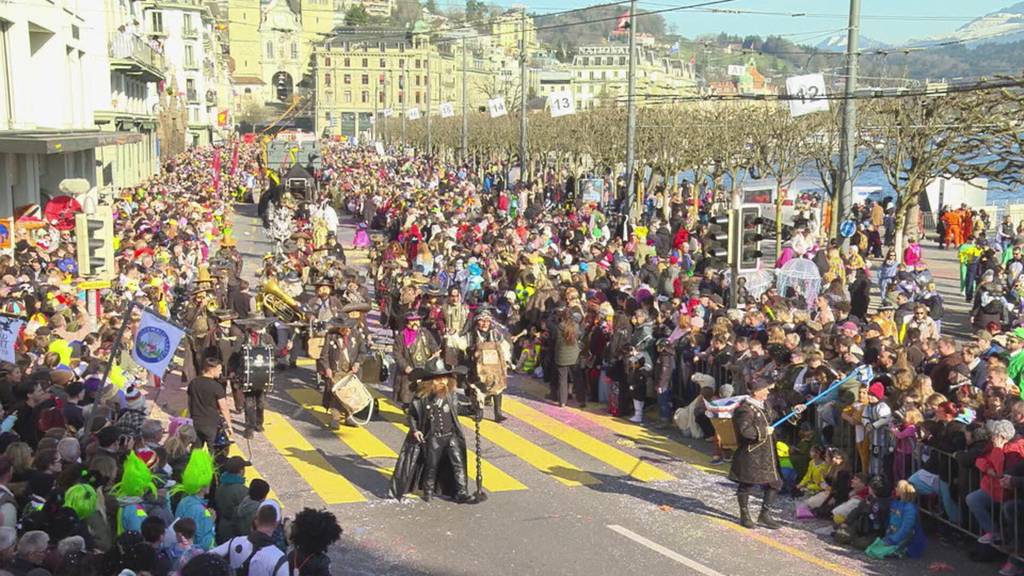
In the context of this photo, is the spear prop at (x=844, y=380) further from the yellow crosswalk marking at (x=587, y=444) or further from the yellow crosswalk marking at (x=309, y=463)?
the yellow crosswalk marking at (x=309, y=463)

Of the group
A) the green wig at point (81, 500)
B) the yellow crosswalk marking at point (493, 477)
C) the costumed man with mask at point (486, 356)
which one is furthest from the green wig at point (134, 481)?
the costumed man with mask at point (486, 356)

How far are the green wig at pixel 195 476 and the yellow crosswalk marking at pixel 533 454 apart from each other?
15.3 feet

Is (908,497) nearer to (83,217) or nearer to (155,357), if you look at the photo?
(155,357)

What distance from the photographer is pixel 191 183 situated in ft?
154

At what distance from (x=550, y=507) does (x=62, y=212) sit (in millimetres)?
20236

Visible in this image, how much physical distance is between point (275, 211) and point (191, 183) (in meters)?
9.25

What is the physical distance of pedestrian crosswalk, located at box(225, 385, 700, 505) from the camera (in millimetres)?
12508

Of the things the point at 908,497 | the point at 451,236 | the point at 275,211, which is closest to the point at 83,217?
the point at 908,497

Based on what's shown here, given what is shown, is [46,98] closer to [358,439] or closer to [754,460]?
[358,439]

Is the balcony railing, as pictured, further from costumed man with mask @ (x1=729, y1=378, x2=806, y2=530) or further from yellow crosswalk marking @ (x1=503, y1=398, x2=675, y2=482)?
costumed man with mask @ (x1=729, y1=378, x2=806, y2=530)

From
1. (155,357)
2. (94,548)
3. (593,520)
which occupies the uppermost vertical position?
(155,357)

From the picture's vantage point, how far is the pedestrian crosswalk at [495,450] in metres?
12.5

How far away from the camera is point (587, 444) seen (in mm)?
14188

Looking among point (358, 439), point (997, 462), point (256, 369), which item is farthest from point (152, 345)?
point (997, 462)
